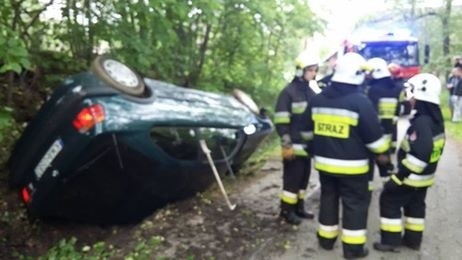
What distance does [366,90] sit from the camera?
6602 mm

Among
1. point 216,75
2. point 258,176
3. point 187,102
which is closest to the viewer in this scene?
point 187,102

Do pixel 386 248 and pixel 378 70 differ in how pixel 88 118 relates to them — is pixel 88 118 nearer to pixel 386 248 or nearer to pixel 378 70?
pixel 386 248

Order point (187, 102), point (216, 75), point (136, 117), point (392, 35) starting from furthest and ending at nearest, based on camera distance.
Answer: point (392, 35) → point (216, 75) → point (187, 102) → point (136, 117)

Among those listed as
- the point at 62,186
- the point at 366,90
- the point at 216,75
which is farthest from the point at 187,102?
the point at 216,75

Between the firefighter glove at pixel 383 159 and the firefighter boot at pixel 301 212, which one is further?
the firefighter boot at pixel 301 212

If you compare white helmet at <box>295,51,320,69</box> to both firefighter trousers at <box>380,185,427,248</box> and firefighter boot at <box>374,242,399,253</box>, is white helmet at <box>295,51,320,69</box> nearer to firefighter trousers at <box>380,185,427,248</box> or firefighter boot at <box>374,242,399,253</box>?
firefighter trousers at <box>380,185,427,248</box>

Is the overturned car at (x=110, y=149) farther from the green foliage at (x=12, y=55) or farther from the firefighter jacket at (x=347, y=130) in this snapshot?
the firefighter jacket at (x=347, y=130)

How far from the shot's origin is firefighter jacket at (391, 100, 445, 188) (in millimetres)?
4301

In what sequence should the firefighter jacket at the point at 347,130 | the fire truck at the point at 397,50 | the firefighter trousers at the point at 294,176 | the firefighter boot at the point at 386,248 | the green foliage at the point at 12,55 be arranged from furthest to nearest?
the fire truck at the point at 397,50 → the firefighter trousers at the point at 294,176 → the firefighter boot at the point at 386,248 → the firefighter jacket at the point at 347,130 → the green foliage at the point at 12,55

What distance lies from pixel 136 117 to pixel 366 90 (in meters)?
3.49

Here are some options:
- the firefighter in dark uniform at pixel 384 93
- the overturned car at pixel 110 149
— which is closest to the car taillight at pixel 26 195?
the overturned car at pixel 110 149

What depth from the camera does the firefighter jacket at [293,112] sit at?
16.7ft

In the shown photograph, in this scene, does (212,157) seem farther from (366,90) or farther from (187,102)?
(366,90)

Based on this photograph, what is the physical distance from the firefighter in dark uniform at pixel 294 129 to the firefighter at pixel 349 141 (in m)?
0.62
